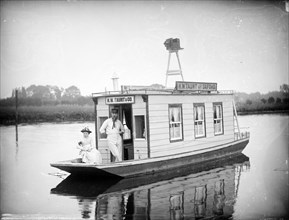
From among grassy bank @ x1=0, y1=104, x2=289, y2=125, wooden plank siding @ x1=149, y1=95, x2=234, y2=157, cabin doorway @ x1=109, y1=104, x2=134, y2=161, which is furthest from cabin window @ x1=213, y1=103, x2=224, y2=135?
grassy bank @ x1=0, y1=104, x2=289, y2=125

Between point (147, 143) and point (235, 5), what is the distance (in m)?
9.37

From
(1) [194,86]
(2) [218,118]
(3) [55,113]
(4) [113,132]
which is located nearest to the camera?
(4) [113,132]

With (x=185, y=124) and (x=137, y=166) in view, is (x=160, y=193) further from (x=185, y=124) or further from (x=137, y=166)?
(x=185, y=124)

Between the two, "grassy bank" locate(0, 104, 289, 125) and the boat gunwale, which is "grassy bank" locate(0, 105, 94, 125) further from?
the boat gunwale

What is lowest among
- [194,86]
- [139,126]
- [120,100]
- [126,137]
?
[126,137]

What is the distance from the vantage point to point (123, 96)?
7.67 meters

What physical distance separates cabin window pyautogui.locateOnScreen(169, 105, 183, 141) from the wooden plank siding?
0.33ft

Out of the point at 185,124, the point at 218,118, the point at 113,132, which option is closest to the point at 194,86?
the point at 185,124

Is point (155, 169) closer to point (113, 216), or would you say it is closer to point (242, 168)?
point (242, 168)

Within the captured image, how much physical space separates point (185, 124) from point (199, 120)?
686 millimetres

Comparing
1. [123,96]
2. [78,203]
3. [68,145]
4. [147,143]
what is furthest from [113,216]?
[68,145]

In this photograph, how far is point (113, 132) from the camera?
7500 millimetres

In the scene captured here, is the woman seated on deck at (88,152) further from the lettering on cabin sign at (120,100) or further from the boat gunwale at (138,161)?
the lettering on cabin sign at (120,100)

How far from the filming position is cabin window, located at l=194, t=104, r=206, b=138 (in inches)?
353
